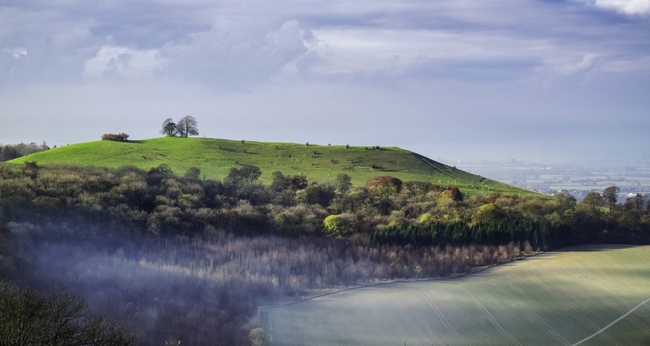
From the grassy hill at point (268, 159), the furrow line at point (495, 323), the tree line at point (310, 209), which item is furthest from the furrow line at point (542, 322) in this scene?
the grassy hill at point (268, 159)

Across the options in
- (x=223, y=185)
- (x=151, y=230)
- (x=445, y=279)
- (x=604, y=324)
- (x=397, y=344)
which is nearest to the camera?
(x=397, y=344)

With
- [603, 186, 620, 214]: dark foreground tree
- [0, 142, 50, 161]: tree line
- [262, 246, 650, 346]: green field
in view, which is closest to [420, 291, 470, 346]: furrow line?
[262, 246, 650, 346]: green field

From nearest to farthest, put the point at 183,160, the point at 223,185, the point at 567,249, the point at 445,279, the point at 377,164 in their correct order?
the point at 445,279, the point at 567,249, the point at 223,185, the point at 183,160, the point at 377,164

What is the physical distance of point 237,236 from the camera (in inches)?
2987

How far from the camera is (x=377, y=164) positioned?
13350cm

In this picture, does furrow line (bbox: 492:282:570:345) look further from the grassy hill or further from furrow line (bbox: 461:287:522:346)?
the grassy hill

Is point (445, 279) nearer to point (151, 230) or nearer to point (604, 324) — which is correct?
point (604, 324)

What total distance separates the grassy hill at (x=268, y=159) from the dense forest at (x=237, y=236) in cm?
1211

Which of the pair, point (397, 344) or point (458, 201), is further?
point (458, 201)

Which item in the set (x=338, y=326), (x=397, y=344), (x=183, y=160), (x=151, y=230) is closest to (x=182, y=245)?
(x=151, y=230)

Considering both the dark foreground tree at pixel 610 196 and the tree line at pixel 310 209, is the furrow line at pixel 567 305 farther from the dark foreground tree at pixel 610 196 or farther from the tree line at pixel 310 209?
the dark foreground tree at pixel 610 196

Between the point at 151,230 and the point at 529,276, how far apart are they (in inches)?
1577

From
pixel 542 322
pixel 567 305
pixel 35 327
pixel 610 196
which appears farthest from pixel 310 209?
pixel 35 327

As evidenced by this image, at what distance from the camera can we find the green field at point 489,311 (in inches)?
1917
